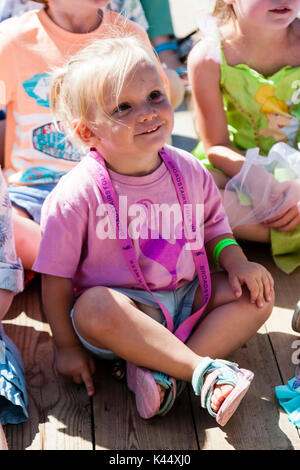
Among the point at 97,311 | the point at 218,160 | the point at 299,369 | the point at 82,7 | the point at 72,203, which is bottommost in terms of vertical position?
the point at 299,369

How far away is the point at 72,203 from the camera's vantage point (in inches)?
56.4

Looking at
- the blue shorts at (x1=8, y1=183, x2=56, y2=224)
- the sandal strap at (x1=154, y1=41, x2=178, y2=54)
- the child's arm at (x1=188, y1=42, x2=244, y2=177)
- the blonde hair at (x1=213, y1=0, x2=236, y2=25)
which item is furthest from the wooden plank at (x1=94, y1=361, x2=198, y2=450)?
the sandal strap at (x1=154, y1=41, x2=178, y2=54)

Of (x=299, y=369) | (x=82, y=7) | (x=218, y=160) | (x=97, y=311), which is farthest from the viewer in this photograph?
(x=218, y=160)

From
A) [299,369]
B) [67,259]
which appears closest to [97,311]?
[67,259]

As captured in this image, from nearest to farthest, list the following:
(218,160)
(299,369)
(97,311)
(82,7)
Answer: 1. (97,311)
2. (299,369)
3. (82,7)
4. (218,160)

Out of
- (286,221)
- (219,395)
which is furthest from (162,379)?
(286,221)

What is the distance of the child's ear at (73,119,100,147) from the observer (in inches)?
57.7

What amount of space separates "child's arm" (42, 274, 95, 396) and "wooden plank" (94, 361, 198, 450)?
0.05 m

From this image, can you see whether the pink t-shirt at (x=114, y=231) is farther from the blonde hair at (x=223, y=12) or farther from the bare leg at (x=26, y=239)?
the blonde hair at (x=223, y=12)

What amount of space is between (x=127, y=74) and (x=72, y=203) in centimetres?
28

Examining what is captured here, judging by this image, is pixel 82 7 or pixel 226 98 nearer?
→ pixel 82 7

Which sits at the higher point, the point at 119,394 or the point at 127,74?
the point at 127,74

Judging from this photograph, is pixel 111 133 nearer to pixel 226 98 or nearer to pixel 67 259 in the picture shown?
pixel 67 259

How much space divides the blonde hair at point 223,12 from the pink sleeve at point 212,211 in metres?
0.64
